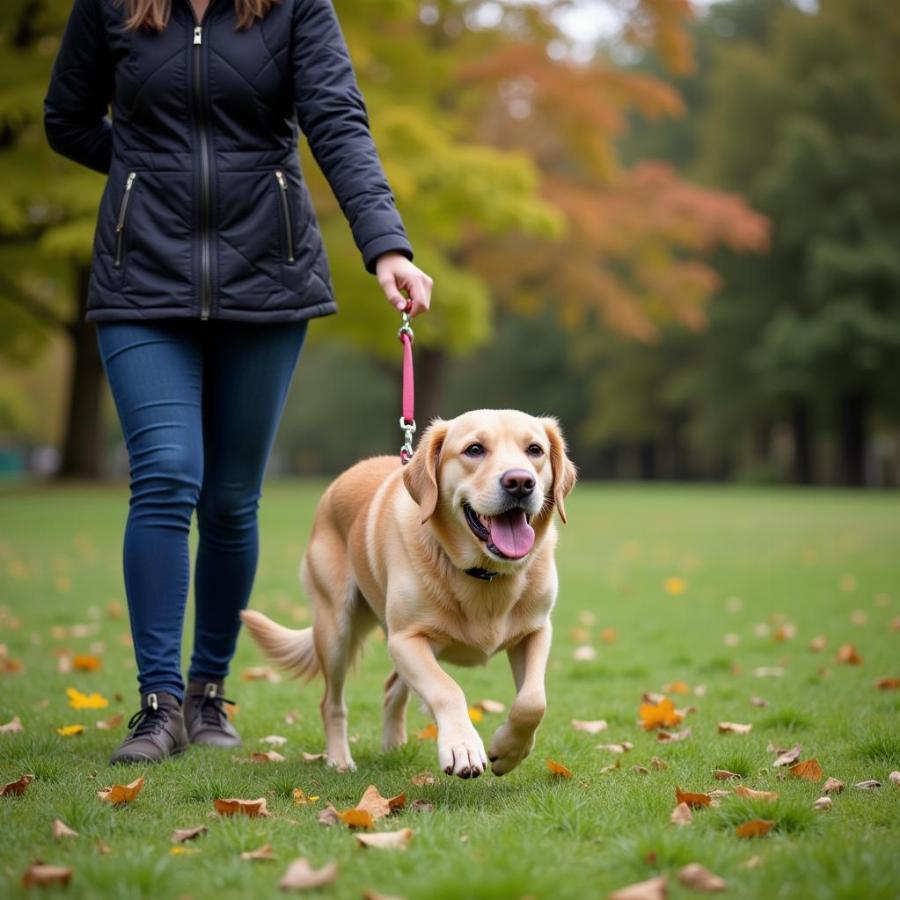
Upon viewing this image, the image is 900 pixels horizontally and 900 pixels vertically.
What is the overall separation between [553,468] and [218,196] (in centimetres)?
139

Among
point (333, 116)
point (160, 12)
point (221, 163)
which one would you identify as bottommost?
point (221, 163)

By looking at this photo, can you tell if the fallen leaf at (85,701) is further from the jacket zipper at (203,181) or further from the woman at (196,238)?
the jacket zipper at (203,181)

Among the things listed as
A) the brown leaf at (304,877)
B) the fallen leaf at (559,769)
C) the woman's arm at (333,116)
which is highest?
the woman's arm at (333,116)

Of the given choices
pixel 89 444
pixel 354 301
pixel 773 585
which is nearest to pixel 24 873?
pixel 773 585

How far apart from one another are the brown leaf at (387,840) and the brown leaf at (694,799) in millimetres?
785

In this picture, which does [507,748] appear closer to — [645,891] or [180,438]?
[645,891]

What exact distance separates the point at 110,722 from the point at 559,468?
2016mm

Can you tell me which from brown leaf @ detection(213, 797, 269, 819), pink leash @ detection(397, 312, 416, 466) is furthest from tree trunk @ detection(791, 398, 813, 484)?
brown leaf @ detection(213, 797, 269, 819)

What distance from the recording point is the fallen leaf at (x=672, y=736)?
13.5ft

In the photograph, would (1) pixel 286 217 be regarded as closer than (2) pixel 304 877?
No

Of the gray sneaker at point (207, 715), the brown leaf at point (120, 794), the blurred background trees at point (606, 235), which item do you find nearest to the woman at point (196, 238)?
the gray sneaker at point (207, 715)

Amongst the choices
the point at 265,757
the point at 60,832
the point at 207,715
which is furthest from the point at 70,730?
the point at 60,832

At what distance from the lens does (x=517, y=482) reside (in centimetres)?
335

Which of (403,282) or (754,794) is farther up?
(403,282)
